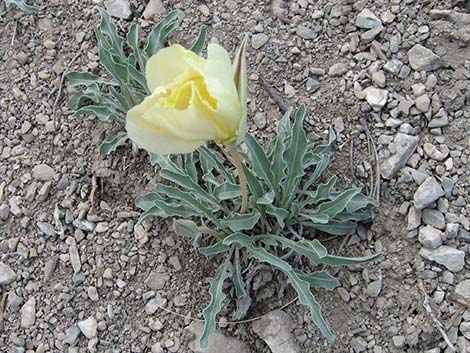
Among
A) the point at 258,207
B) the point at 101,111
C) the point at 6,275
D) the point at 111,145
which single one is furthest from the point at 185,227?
the point at 6,275

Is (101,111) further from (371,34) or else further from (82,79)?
(371,34)

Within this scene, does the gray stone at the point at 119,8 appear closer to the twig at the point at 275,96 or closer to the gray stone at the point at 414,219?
the twig at the point at 275,96

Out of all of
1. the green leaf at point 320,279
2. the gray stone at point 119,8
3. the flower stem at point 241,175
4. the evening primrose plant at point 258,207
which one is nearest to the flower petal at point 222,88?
the flower stem at point 241,175

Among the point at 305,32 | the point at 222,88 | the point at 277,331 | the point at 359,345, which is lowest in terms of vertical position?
the point at 359,345

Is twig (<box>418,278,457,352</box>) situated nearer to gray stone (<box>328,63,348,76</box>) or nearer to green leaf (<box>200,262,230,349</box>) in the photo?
green leaf (<box>200,262,230,349</box>)

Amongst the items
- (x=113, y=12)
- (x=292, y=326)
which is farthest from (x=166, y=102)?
(x=113, y=12)

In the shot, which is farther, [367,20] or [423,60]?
[367,20]
